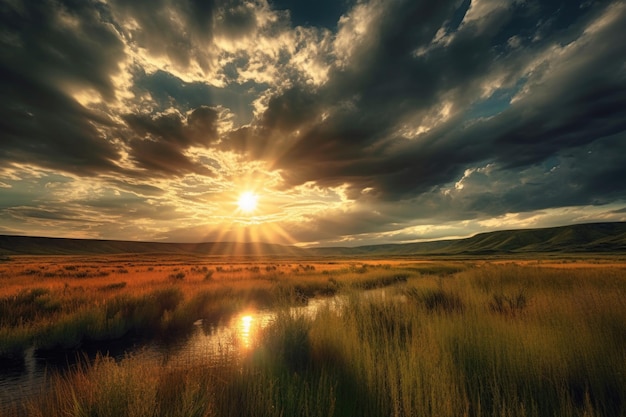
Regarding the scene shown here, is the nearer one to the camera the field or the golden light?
the field

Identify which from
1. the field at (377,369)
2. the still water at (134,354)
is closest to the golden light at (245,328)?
the still water at (134,354)

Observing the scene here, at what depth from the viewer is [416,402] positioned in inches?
137

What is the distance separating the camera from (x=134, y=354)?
7738mm

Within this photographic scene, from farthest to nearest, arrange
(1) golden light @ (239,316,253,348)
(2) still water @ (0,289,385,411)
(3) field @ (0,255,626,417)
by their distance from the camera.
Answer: (1) golden light @ (239,316,253,348), (2) still water @ (0,289,385,411), (3) field @ (0,255,626,417)

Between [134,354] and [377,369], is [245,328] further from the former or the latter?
[377,369]

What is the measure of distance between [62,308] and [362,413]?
39.0 feet

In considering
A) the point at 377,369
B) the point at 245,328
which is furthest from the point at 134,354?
the point at 377,369

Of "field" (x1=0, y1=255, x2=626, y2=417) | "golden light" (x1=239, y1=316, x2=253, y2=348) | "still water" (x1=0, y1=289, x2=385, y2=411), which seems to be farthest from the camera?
"golden light" (x1=239, y1=316, x2=253, y2=348)

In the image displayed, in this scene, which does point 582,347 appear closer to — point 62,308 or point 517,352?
point 517,352

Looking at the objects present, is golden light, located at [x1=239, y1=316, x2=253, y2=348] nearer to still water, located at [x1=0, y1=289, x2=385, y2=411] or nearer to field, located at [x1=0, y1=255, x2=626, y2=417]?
still water, located at [x1=0, y1=289, x2=385, y2=411]

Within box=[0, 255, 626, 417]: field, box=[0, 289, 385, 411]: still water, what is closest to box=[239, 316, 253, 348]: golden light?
box=[0, 289, 385, 411]: still water

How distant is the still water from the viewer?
18.8 ft

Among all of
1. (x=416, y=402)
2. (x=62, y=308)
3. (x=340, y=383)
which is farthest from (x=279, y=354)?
(x=62, y=308)

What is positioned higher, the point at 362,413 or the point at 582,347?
the point at 582,347
